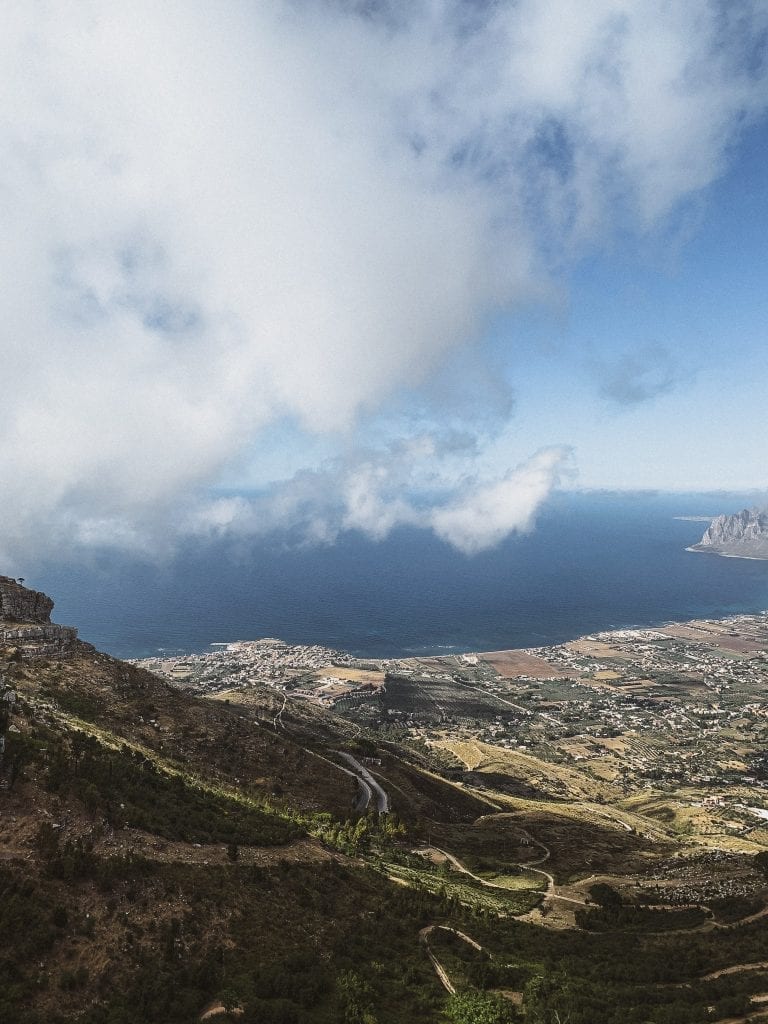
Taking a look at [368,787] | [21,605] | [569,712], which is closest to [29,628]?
[21,605]

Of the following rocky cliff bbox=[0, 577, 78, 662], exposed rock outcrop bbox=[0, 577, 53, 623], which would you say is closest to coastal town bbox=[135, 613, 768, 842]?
exposed rock outcrop bbox=[0, 577, 53, 623]

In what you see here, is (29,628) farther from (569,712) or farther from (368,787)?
(569,712)

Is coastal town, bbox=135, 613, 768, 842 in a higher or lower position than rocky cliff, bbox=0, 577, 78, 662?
lower

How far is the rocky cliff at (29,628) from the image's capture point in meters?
49.4

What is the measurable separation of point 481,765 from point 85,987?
3679 inches

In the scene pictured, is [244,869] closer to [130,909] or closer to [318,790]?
[130,909]

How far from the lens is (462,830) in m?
50.8

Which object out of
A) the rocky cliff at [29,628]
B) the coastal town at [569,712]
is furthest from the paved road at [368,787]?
the rocky cliff at [29,628]

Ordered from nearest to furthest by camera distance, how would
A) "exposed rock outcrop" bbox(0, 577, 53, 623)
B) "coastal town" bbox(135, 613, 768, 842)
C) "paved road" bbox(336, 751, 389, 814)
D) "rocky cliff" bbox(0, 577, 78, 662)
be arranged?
1. "rocky cliff" bbox(0, 577, 78, 662)
2. "paved road" bbox(336, 751, 389, 814)
3. "exposed rock outcrop" bbox(0, 577, 53, 623)
4. "coastal town" bbox(135, 613, 768, 842)

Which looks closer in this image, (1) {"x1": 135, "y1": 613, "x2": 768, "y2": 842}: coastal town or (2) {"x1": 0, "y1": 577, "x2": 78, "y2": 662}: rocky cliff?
(2) {"x1": 0, "y1": 577, "x2": 78, "y2": 662}: rocky cliff

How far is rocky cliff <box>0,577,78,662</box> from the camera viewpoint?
4944cm

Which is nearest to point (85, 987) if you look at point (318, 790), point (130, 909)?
point (130, 909)

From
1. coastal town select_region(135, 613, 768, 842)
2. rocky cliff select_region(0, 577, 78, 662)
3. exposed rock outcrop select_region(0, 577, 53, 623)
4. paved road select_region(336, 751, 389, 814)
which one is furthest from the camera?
coastal town select_region(135, 613, 768, 842)

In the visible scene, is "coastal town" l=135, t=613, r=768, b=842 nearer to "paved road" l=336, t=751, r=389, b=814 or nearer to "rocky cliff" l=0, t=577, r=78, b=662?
"paved road" l=336, t=751, r=389, b=814
